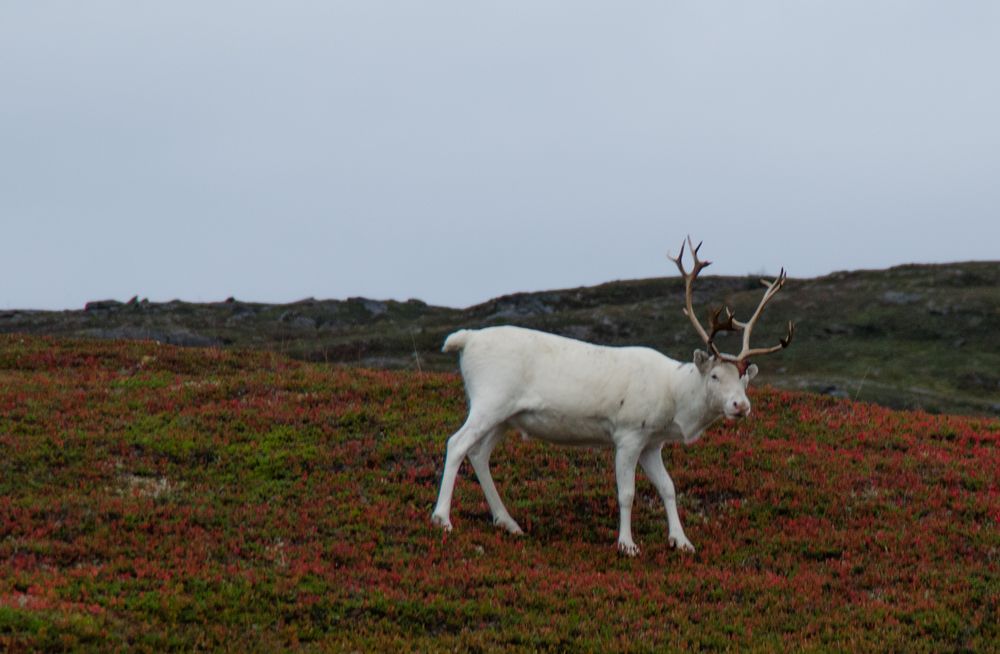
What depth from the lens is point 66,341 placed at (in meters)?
32.2

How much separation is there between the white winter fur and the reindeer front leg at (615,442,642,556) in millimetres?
13

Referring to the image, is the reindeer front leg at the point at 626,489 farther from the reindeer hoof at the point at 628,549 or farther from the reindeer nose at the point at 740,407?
the reindeer nose at the point at 740,407

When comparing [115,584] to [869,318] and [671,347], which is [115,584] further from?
[869,318]

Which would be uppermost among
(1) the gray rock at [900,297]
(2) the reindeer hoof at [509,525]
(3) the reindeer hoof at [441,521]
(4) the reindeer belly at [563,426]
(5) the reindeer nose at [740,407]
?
(1) the gray rock at [900,297]

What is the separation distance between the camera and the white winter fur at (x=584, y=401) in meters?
15.4

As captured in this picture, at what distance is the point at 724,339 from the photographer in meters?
69.2

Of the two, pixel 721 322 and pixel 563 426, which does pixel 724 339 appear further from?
pixel 721 322

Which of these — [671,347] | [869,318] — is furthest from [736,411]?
[869,318]

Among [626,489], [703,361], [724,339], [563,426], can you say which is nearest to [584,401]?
[563,426]

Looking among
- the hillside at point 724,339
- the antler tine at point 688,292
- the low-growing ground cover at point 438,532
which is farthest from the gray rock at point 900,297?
the antler tine at point 688,292

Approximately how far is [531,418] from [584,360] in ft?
3.54

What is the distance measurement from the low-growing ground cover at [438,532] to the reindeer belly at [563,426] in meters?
1.42

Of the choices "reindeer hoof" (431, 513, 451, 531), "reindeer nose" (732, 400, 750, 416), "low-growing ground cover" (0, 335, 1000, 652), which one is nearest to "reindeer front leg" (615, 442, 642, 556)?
"low-growing ground cover" (0, 335, 1000, 652)

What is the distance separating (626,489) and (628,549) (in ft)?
2.60
